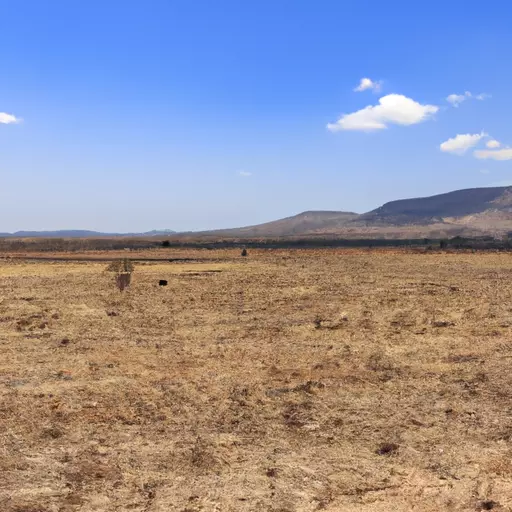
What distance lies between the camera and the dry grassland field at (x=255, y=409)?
6.28m

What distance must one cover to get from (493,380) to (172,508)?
7.33 meters

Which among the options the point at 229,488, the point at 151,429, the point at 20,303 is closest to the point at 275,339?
the point at 151,429

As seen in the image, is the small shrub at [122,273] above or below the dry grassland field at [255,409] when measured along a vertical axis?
above

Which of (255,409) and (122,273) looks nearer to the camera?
(255,409)

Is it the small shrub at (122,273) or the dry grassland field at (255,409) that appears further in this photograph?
the small shrub at (122,273)

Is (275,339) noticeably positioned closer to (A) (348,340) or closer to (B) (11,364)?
(A) (348,340)

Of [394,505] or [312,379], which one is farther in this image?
[312,379]

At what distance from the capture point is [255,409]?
9.06 meters

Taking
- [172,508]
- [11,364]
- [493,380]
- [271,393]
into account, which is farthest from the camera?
[11,364]

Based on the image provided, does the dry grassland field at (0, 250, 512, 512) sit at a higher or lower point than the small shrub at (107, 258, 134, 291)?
lower

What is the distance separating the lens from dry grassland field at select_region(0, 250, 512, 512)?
20.6 feet

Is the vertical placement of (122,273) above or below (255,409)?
above

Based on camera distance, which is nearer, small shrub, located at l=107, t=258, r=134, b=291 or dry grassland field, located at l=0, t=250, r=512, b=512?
dry grassland field, located at l=0, t=250, r=512, b=512

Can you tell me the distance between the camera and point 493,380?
418 inches
